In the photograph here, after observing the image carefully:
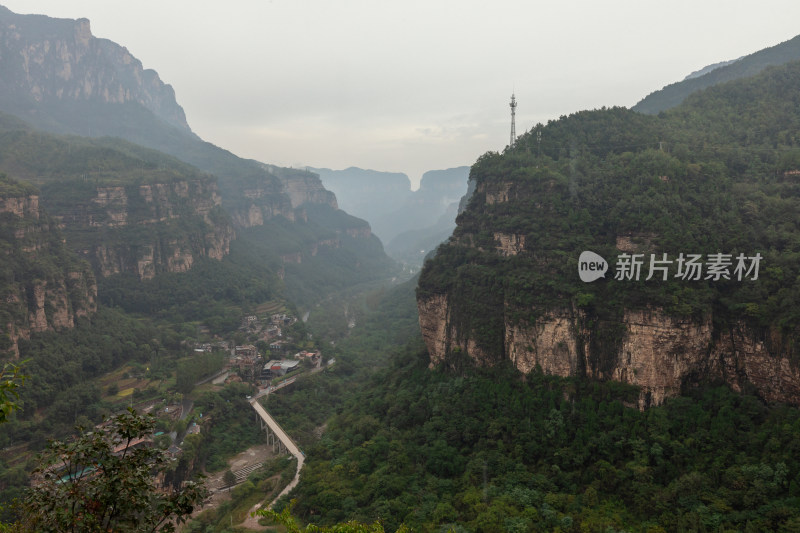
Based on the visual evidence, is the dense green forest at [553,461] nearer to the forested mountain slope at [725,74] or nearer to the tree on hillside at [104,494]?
the tree on hillside at [104,494]

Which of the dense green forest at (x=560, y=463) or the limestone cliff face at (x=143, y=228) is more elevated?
the limestone cliff face at (x=143, y=228)

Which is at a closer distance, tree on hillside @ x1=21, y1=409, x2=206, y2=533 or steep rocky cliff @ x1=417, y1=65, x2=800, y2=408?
tree on hillside @ x1=21, y1=409, x2=206, y2=533

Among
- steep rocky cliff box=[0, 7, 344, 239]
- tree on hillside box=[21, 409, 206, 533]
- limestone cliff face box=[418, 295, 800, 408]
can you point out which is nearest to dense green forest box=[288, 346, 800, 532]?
limestone cliff face box=[418, 295, 800, 408]

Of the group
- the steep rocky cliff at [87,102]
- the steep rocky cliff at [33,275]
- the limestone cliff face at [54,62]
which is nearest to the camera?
the steep rocky cliff at [33,275]

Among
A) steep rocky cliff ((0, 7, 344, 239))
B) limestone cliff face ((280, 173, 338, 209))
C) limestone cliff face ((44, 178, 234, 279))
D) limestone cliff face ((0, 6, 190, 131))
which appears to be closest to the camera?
limestone cliff face ((44, 178, 234, 279))

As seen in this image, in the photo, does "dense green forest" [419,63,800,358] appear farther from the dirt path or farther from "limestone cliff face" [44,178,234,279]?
"limestone cliff face" [44,178,234,279]

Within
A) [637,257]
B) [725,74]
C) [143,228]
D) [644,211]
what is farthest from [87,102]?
[637,257]

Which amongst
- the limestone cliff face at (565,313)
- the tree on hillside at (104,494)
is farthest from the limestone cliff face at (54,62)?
the tree on hillside at (104,494)
